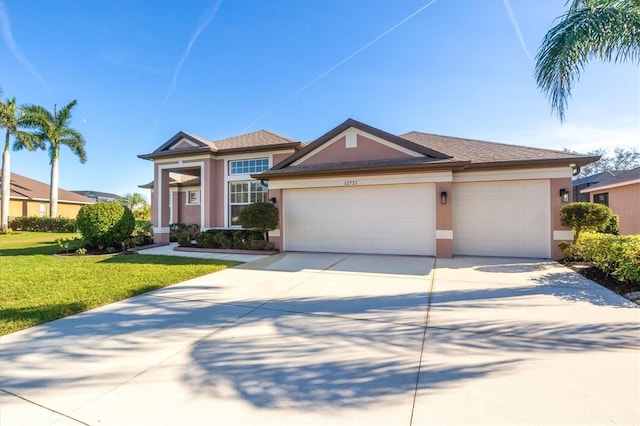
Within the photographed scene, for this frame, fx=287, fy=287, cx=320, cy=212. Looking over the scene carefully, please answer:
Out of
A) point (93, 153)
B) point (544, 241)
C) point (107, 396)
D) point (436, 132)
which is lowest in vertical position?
point (107, 396)

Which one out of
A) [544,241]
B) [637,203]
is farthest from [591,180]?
[544,241]

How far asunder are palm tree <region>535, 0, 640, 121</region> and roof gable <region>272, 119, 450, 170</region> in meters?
3.61

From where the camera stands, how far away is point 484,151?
1047 centimetres

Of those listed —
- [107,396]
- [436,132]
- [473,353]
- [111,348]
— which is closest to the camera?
[107,396]

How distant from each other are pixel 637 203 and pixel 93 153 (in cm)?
3811

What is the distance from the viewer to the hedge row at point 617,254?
5.54 m

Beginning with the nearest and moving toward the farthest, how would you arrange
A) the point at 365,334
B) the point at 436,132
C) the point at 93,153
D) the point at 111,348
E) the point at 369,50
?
1. the point at 111,348
2. the point at 365,334
3. the point at 369,50
4. the point at 436,132
5. the point at 93,153

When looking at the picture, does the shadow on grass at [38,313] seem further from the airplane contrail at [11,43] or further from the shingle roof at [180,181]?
the shingle roof at [180,181]

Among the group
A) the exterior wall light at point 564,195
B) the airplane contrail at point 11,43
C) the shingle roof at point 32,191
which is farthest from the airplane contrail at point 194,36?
the shingle roof at point 32,191

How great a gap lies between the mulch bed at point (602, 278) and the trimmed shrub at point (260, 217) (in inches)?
355

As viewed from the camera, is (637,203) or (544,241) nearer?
(544,241)

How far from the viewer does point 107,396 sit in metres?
2.47

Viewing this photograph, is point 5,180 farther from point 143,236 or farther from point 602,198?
point 602,198

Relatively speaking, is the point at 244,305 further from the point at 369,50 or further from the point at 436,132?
the point at 436,132
